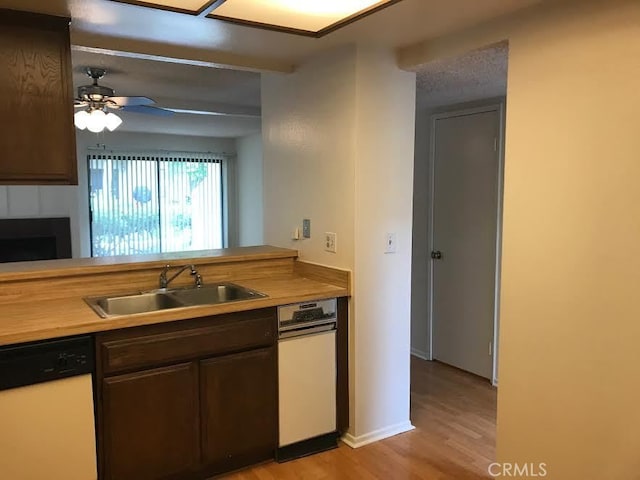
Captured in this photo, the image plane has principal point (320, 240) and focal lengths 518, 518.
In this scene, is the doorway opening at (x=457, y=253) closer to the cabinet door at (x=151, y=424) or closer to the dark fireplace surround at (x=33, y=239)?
the cabinet door at (x=151, y=424)

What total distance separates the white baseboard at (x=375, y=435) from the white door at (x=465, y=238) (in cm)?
107

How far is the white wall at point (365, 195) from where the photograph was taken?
2811 millimetres

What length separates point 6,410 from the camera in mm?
1994

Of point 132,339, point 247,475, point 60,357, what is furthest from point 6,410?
point 247,475

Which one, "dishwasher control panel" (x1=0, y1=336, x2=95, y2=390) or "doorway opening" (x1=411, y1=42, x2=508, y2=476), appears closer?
"dishwasher control panel" (x1=0, y1=336, x2=95, y2=390)

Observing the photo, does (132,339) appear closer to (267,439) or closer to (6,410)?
(6,410)

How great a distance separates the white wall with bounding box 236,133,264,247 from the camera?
23.2 ft

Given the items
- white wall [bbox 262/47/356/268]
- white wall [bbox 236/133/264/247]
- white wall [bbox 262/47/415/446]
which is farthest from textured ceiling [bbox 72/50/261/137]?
white wall [bbox 236/133/264/247]

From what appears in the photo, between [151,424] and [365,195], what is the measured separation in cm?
156

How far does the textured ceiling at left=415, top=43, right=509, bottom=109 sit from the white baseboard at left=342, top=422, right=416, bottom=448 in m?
2.08

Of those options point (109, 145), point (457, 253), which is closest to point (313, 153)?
point (457, 253)

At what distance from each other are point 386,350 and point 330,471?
73 centimetres

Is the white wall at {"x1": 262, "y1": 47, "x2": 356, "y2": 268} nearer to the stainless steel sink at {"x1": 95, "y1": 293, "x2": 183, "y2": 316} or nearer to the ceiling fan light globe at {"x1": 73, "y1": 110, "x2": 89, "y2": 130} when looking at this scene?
the stainless steel sink at {"x1": 95, "y1": 293, "x2": 183, "y2": 316}

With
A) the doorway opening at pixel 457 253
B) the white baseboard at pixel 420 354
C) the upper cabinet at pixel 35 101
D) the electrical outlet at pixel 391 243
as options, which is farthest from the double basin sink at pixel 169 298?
the white baseboard at pixel 420 354
